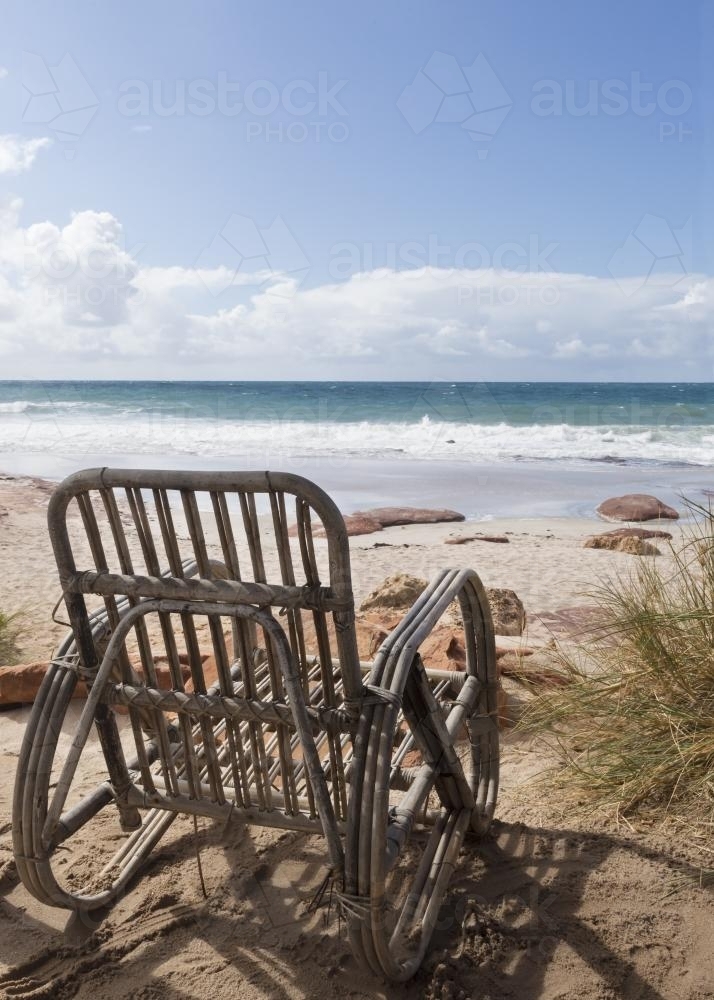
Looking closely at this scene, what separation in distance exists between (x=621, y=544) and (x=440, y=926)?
245 inches

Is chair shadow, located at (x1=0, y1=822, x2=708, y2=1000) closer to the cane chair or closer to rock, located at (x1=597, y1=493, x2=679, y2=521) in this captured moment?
the cane chair

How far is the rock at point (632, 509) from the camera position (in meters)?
10.2

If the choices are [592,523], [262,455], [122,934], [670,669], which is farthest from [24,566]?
[262,455]

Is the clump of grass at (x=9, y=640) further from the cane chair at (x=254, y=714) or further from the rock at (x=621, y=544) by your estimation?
the rock at (x=621, y=544)

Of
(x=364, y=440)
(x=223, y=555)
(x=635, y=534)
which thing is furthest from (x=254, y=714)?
(x=364, y=440)

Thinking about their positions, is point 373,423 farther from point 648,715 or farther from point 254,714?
point 254,714

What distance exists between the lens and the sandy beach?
197cm

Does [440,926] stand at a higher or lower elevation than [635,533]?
lower

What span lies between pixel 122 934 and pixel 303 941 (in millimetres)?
524

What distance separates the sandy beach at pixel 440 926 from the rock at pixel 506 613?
1912 millimetres

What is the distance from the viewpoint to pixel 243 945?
214 centimetres

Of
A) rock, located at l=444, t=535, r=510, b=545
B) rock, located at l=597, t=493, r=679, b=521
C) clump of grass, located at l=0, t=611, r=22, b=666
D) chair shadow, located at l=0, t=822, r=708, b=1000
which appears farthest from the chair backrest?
rock, located at l=597, t=493, r=679, b=521

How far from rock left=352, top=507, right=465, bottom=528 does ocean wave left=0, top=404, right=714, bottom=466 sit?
23.2 ft

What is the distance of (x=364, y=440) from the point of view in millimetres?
21703
